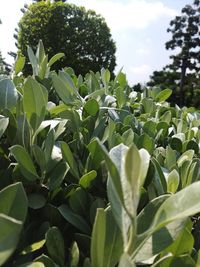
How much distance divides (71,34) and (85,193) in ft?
59.4

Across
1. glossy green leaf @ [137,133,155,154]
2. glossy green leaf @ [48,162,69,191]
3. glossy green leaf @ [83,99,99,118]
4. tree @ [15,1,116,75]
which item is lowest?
glossy green leaf @ [48,162,69,191]

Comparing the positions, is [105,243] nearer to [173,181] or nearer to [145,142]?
[173,181]

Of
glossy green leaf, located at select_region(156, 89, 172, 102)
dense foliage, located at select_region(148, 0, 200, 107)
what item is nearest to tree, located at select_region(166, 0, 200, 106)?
dense foliage, located at select_region(148, 0, 200, 107)

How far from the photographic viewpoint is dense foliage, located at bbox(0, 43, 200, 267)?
46 centimetres

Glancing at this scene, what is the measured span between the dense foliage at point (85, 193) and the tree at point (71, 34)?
1642 centimetres

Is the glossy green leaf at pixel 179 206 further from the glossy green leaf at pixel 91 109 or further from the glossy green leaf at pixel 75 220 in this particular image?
the glossy green leaf at pixel 91 109

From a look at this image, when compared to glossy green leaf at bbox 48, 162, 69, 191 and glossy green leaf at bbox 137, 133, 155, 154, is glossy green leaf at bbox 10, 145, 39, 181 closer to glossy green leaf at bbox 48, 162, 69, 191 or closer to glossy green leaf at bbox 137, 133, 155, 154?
glossy green leaf at bbox 48, 162, 69, 191

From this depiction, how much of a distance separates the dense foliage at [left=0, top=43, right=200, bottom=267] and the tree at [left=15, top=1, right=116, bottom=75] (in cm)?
1642

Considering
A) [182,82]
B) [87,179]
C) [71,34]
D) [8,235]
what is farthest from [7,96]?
[182,82]

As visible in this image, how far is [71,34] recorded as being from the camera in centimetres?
1828

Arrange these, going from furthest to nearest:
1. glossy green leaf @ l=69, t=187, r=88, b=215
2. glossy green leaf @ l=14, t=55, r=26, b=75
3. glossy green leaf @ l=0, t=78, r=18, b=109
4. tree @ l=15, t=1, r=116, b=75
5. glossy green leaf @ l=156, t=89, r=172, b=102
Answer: tree @ l=15, t=1, r=116, b=75 → glossy green leaf @ l=156, t=89, r=172, b=102 → glossy green leaf @ l=14, t=55, r=26, b=75 → glossy green leaf @ l=0, t=78, r=18, b=109 → glossy green leaf @ l=69, t=187, r=88, b=215

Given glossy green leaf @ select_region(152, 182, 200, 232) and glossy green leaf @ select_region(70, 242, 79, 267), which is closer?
glossy green leaf @ select_region(152, 182, 200, 232)

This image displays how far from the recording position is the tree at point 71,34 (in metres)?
17.6

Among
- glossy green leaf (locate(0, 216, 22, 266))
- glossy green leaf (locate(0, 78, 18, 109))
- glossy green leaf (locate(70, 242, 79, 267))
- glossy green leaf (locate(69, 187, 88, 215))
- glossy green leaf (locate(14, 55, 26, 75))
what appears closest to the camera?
glossy green leaf (locate(0, 216, 22, 266))
